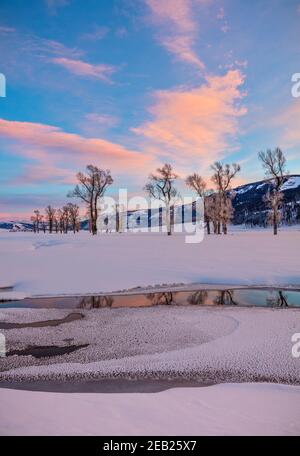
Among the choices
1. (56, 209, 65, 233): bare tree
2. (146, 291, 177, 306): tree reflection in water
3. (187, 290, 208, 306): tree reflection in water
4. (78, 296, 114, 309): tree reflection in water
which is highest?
(56, 209, 65, 233): bare tree

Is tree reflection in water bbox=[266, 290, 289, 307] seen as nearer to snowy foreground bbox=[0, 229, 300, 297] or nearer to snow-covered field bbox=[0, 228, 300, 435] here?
snow-covered field bbox=[0, 228, 300, 435]

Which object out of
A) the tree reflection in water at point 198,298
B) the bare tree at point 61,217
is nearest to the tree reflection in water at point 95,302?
the tree reflection in water at point 198,298

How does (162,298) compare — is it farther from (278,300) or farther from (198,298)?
(278,300)

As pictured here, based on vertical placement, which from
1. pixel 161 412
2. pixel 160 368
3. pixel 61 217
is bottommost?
pixel 160 368

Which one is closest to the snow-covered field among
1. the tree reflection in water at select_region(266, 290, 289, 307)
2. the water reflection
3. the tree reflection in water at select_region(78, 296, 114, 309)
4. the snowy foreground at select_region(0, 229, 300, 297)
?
the snowy foreground at select_region(0, 229, 300, 297)

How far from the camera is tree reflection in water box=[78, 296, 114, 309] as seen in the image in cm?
1212

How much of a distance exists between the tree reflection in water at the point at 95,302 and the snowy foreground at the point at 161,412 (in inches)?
271

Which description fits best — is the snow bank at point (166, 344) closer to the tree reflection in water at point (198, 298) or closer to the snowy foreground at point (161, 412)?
the snowy foreground at point (161, 412)

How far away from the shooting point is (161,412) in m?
4.47

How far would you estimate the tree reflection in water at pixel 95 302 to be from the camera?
39.8 feet

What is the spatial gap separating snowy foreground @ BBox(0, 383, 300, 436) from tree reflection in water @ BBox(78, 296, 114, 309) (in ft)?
22.6

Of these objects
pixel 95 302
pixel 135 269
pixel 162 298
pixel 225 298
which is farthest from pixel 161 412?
pixel 135 269

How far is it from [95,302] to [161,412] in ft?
28.6

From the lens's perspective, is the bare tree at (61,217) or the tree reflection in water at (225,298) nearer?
the tree reflection in water at (225,298)
